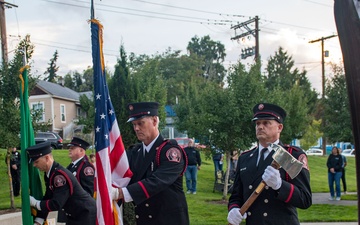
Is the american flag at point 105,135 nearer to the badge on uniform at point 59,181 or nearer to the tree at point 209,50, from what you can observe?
the badge on uniform at point 59,181

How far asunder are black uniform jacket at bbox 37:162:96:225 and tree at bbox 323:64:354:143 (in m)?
14.4

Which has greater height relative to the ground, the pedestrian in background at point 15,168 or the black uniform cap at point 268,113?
the black uniform cap at point 268,113

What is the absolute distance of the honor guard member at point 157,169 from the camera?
4199 mm

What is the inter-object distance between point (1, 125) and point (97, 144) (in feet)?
31.2

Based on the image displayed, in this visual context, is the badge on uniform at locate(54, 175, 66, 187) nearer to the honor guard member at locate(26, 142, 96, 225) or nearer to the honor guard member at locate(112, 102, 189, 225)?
the honor guard member at locate(26, 142, 96, 225)

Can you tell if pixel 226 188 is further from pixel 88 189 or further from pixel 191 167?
pixel 88 189

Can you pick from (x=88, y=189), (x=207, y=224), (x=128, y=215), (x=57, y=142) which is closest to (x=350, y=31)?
(x=88, y=189)

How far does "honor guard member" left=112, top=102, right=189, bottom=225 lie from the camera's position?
420 centimetres

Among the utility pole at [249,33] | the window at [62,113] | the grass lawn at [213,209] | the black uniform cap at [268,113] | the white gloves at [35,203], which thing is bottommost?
the grass lawn at [213,209]

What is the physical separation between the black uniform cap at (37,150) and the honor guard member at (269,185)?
8.36ft

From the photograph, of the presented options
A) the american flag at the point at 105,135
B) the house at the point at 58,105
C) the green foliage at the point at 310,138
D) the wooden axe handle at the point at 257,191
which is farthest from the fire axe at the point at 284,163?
the house at the point at 58,105

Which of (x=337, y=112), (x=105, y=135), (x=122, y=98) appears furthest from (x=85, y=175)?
(x=337, y=112)

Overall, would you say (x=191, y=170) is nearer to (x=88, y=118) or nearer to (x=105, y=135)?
(x=88, y=118)

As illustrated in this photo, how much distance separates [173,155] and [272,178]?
3.34 ft
